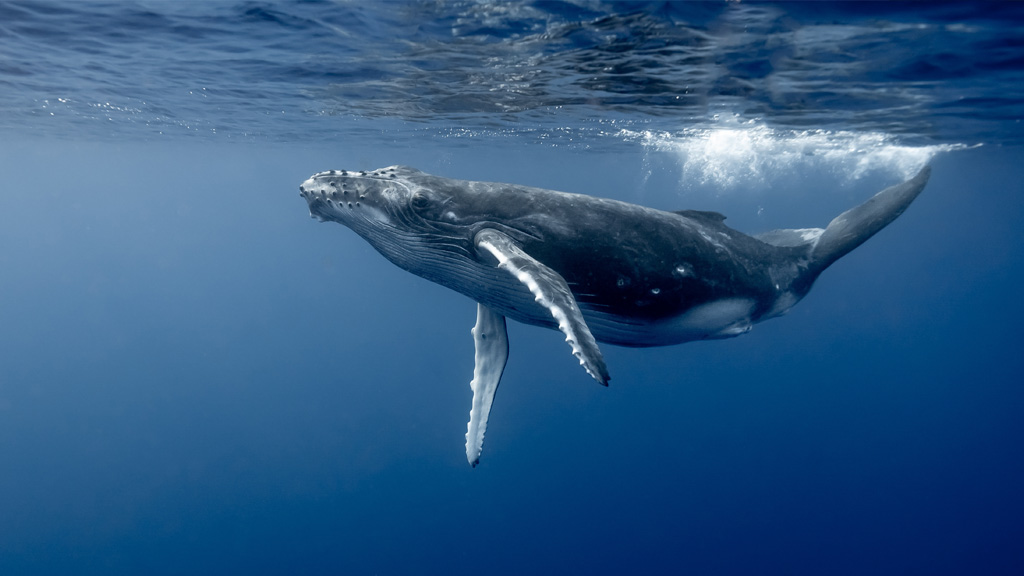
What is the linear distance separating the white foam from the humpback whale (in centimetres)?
1620

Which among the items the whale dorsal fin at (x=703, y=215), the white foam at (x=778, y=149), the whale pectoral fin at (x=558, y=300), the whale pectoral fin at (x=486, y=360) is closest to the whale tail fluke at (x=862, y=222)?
the whale dorsal fin at (x=703, y=215)

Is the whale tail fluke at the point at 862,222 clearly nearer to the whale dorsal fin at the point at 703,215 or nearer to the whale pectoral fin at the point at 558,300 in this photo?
the whale dorsal fin at the point at 703,215

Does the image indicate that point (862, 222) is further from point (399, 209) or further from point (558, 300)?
point (399, 209)

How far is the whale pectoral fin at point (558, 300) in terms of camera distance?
3.62 meters

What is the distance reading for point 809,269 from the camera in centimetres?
749

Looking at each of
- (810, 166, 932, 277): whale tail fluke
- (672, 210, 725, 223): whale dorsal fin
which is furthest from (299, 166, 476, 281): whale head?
(810, 166, 932, 277): whale tail fluke

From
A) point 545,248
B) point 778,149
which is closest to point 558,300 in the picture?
point 545,248

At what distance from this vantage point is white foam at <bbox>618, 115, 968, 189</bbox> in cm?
2350

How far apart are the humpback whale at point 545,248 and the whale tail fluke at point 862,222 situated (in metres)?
1.67

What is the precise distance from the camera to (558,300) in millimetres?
3988

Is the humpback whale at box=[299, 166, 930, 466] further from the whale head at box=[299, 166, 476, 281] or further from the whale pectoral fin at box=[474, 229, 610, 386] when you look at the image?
the whale pectoral fin at box=[474, 229, 610, 386]

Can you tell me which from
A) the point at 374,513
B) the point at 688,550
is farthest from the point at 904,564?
the point at 374,513

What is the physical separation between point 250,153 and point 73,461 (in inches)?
1160

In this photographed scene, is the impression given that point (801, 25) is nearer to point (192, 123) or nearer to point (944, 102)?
point (944, 102)
